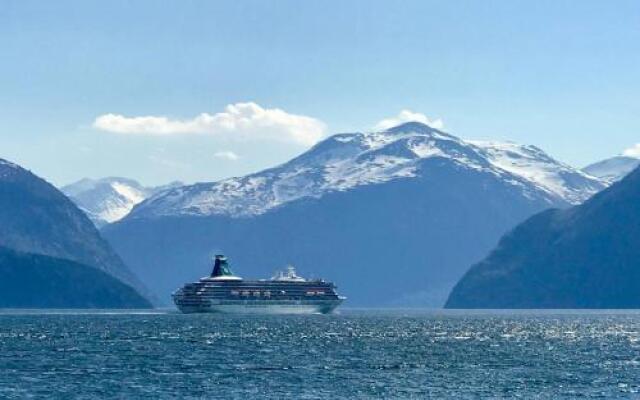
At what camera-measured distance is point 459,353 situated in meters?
193

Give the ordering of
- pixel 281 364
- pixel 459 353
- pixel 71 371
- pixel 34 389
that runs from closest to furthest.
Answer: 1. pixel 34 389
2. pixel 71 371
3. pixel 281 364
4. pixel 459 353

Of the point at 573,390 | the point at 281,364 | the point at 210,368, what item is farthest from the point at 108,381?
the point at 573,390

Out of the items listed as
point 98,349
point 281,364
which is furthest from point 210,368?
point 98,349

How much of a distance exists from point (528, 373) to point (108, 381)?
4654 cm

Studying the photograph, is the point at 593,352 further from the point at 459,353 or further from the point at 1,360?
the point at 1,360

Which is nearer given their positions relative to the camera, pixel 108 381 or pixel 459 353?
pixel 108 381

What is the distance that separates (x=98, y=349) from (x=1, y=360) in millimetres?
27252

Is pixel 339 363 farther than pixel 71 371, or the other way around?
pixel 339 363

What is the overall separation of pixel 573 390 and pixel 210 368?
4394cm

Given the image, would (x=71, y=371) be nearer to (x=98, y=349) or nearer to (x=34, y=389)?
(x=34, y=389)

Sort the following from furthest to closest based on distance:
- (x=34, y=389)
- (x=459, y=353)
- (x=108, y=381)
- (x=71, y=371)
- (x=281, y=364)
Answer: (x=459, y=353) → (x=281, y=364) → (x=71, y=371) → (x=108, y=381) → (x=34, y=389)

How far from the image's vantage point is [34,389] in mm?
132875

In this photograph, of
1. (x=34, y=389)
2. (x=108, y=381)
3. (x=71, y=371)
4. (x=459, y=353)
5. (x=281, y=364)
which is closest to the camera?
(x=34, y=389)

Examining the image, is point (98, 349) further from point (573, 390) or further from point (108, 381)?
point (573, 390)
